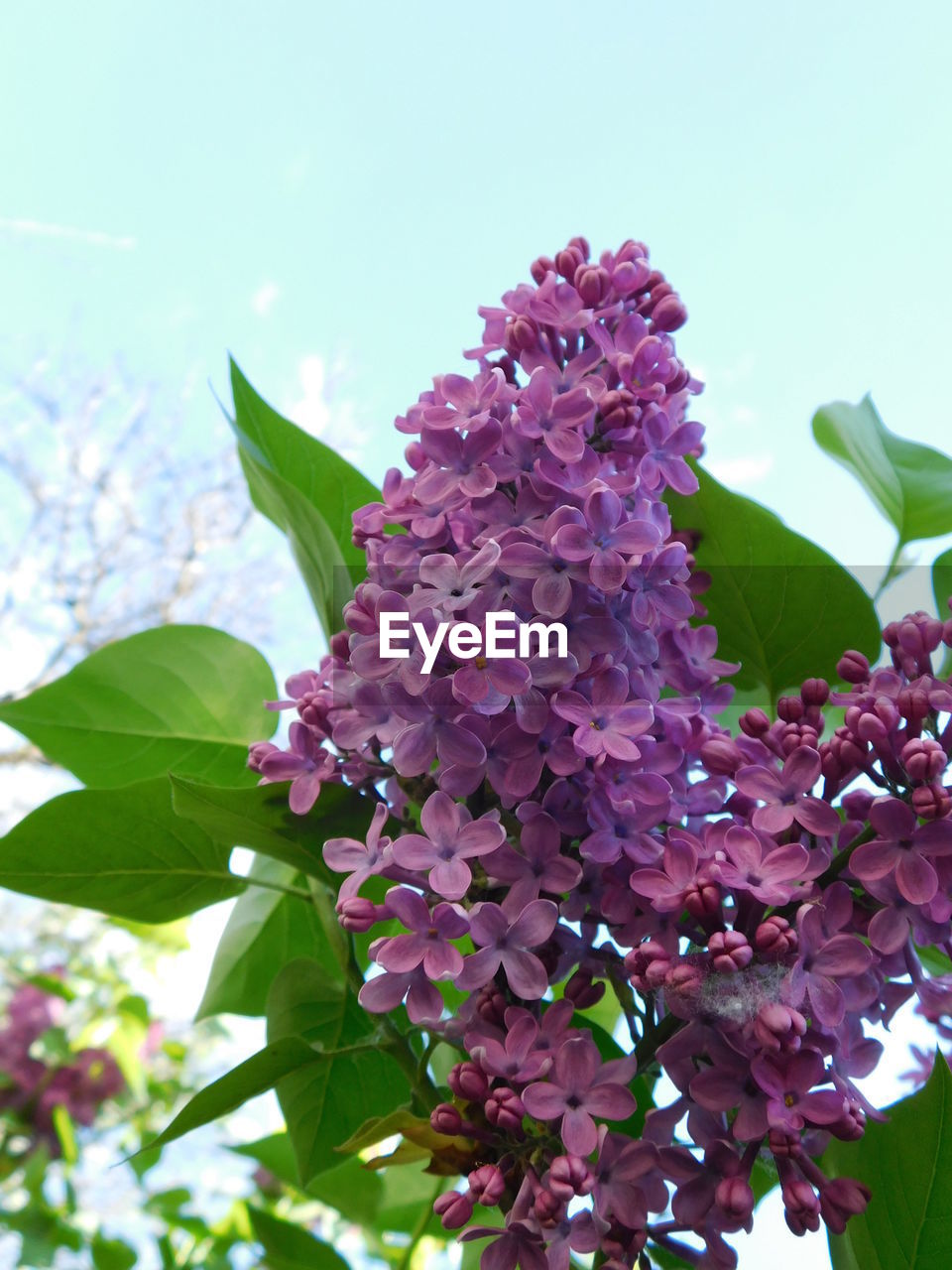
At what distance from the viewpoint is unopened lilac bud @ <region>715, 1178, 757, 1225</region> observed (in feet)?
0.89

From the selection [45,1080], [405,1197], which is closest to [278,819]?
[405,1197]

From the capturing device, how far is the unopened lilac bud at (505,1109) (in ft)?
0.92

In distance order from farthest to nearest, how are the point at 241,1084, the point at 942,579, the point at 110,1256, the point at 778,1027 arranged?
the point at 110,1256 < the point at 942,579 < the point at 241,1084 < the point at 778,1027

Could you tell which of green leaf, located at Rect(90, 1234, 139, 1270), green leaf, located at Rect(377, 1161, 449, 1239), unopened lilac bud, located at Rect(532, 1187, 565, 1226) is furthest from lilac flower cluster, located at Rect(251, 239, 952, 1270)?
green leaf, located at Rect(90, 1234, 139, 1270)

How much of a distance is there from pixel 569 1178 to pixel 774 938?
8cm

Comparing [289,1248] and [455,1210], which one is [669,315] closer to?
[455,1210]

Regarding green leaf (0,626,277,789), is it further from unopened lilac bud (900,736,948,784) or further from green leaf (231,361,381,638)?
unopened lilac bud (900,736,948,784)

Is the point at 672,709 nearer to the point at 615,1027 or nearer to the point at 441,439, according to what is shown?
the point at 441,439

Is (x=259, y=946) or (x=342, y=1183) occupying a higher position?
(x=259, y=946)

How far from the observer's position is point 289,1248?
0.54 meters

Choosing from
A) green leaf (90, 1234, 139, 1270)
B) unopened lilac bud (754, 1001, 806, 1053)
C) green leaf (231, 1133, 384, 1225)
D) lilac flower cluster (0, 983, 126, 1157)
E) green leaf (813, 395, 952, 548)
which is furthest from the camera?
lilac flower cluster (0, 983, 126, 1157)

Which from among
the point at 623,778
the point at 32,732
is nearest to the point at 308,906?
the point at 32,732

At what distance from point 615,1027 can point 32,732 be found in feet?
1.05

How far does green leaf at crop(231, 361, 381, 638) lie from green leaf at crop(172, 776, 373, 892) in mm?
76
